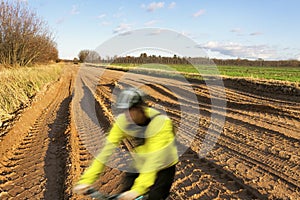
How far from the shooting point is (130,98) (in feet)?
8.39

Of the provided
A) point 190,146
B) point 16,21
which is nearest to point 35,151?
point 190,146

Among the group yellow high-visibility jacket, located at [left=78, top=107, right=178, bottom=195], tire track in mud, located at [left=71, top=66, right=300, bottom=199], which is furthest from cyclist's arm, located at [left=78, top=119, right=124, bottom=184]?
tire track in mud, located at [left=71, top=66, right=300, bottom=199]

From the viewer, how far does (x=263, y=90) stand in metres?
16.6

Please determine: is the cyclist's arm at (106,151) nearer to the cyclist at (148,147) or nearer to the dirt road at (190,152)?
the cyclist at (148,147)

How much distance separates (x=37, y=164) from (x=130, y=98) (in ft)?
15.7

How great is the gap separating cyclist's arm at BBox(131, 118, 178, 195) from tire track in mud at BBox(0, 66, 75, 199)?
303cm

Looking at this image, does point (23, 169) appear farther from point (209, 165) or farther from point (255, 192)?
point (255, 192)

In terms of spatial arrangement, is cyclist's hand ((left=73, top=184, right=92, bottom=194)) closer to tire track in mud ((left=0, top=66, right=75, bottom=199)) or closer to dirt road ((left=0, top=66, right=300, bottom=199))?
dirt road ((left=0, top=66, right=300, bottom=199))

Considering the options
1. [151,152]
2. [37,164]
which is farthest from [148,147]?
[37,164]

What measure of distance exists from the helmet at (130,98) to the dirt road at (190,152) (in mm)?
2779

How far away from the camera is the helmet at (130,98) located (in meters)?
2.55

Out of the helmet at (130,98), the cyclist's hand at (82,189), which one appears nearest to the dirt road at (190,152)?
the cyclist's hand at (82,189)

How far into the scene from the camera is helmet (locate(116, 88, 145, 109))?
100 inches

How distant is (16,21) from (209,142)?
20574mm
